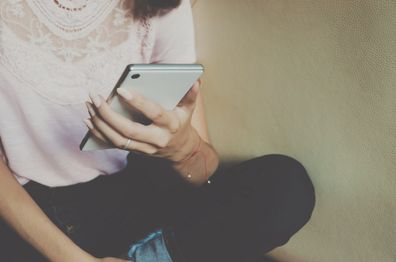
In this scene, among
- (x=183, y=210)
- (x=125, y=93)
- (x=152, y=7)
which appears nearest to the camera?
(x=125, y=93)

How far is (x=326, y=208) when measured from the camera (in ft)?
3.00

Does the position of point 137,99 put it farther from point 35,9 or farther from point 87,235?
point 87,235

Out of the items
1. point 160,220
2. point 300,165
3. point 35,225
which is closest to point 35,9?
point 35,225

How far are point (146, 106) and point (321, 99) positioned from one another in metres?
0.39

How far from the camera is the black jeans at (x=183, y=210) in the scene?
0.78m

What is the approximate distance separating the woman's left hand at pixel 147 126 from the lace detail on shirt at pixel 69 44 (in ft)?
0.51

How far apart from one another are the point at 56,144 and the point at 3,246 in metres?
0.21

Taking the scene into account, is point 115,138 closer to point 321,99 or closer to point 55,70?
point 55,70

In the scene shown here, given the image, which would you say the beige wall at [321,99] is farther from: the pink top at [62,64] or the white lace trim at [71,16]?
the white lace trim at [71,16]

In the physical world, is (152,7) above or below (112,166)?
above

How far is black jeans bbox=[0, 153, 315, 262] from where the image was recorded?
78 cm

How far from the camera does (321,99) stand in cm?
84

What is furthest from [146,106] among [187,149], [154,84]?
[187,149]

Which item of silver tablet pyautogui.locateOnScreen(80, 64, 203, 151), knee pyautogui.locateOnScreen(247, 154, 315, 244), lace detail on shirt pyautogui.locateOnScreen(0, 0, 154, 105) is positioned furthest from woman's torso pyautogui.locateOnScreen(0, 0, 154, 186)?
knee pyautogui.locateOnScreen(247, 154, 315, 244)
